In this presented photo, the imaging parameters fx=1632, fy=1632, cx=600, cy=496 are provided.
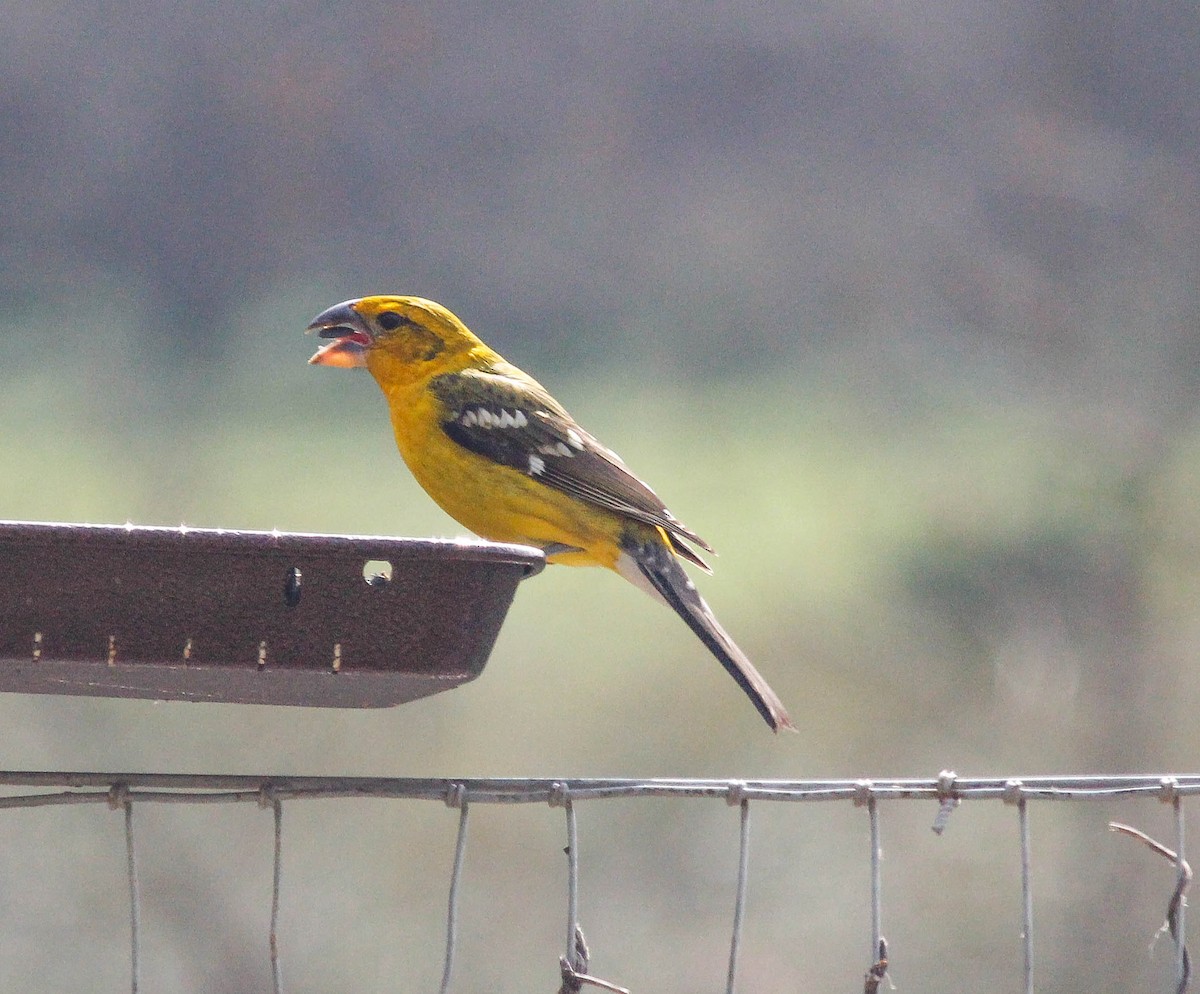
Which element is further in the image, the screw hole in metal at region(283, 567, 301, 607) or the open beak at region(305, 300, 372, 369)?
the open beak at region(305, 300, 372, 369)

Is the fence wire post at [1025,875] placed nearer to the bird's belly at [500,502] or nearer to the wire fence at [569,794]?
the wire fence at [569,794]

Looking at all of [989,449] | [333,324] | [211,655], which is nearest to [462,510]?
[333,324]

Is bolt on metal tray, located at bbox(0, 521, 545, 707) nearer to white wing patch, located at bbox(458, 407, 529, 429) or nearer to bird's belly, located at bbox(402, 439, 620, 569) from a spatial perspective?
bird's belly, located at bbox(402, 439, 620, 569)

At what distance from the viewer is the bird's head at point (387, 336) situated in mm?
4281

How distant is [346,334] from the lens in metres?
4.34

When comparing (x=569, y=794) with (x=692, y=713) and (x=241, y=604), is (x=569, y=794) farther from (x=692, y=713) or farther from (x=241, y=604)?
(x=692, y=713)

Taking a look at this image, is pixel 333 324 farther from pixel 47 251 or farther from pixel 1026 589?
pixel 47 251

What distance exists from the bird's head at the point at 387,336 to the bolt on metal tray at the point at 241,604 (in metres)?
2.28

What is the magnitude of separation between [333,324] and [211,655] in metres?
2.41

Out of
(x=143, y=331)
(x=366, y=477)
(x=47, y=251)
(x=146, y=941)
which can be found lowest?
(x=146, y=941)

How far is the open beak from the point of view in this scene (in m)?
4.22

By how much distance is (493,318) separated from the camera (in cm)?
1164

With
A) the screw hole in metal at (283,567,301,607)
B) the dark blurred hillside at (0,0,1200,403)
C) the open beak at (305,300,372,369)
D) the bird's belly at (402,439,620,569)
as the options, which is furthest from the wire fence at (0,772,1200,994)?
the dark blurred hillside at (0,0,1200,403)

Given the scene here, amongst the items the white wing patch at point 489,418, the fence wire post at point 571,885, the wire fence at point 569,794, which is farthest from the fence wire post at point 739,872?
the white wing patch at point 489,418
